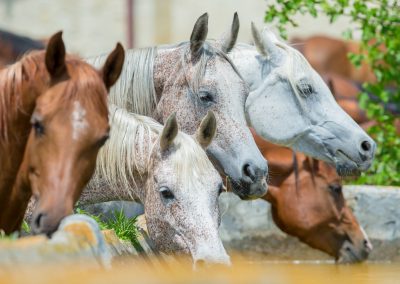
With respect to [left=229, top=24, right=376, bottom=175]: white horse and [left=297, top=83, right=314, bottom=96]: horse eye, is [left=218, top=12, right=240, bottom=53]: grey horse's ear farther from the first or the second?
Answer: [left=297, top=83, right=314, bottom=96]: horse eye

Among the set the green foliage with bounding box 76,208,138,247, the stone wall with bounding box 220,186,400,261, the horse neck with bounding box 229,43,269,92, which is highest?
the horse neck with bounding box 229,43,269,92

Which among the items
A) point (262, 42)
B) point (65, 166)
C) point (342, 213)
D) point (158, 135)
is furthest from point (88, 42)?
point (65, 166)

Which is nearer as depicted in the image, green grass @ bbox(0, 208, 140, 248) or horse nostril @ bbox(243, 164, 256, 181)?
green grass @ bbox(0, 208, 140, 248)

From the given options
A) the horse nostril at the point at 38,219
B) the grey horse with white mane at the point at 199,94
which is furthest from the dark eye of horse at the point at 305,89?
the horse nostril at the point at 38,219

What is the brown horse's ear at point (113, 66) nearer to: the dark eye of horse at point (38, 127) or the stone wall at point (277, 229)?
the dark eye of horse at point (38, 127)

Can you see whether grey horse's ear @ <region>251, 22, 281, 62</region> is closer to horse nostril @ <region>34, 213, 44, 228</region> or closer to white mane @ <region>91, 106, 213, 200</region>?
white mane @ <region>91, 106, 213, 200</region>

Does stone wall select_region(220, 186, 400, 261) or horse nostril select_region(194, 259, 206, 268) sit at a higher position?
horse nostril select_region(194, 259, 206, 268)

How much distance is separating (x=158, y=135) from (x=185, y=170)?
0.32 meters

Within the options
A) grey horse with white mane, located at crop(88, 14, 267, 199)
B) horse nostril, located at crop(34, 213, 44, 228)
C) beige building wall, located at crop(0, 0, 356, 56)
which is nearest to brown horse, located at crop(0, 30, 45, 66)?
grey horse with white mane, located at crop(88, 14, 267, 199)

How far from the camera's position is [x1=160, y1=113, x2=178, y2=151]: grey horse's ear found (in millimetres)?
5773

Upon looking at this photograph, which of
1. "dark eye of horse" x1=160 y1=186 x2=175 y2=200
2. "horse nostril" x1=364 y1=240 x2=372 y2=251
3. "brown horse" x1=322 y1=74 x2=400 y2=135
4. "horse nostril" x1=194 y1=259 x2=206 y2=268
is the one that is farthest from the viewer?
"brown horse" x1=322 y1=74 x2=400 y2=135

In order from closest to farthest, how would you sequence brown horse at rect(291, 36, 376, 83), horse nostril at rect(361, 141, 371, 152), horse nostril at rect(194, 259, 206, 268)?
horse nostril at rect(194, 259, 206, 268), horse nostril at rect(361, 141, 371, 152), brown horse at rect(291, 36, 376, 83)

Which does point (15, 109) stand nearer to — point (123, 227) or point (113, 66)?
point (113, 66)

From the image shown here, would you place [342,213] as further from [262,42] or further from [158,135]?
[158,135]
